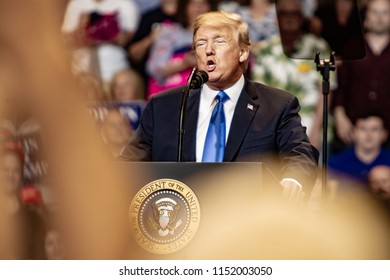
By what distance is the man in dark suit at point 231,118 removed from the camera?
2.31 m

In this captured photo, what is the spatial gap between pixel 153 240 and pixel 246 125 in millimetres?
792

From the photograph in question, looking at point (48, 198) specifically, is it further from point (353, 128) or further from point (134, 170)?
point (353, 128)

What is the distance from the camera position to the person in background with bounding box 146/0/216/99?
4.46m

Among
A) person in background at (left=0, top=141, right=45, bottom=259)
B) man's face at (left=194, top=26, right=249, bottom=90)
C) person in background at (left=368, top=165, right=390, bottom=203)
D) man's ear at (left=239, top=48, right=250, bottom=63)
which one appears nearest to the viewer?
person in background at (left=0, top=141, right=45, bottom=259)

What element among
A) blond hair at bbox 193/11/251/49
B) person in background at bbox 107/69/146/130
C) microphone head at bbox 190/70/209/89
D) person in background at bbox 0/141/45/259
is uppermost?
person in background at bbox 0/141/45/259

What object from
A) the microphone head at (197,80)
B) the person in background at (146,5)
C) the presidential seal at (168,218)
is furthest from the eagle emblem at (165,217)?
the person in background at (146,5)

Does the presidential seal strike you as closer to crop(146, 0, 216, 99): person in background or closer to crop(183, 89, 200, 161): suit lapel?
crop(183, 89, 200, 161): suit lapel

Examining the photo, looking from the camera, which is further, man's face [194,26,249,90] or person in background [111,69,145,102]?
person in background [111,69,145,102]

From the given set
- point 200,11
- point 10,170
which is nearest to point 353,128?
point 200,11

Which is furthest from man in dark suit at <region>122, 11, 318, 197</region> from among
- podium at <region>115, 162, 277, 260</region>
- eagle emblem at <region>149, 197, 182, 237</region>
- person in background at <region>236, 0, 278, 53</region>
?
person in background at <region>236, 0, 278, 53</region>

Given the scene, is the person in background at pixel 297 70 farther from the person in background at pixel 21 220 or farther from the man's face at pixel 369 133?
the person in background at pixel 21 220

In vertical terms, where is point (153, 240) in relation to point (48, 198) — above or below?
below

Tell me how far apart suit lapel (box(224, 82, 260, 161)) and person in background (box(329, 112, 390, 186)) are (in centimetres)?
200

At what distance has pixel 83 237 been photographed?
575 mm
